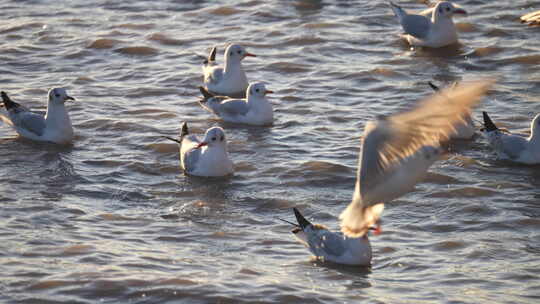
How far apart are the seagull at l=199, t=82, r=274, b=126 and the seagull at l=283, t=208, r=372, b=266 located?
3.64 meters

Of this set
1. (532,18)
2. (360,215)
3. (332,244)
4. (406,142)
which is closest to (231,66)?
(532,18)

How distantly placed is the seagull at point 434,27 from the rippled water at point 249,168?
249mm

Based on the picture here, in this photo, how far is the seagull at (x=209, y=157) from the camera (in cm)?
1074

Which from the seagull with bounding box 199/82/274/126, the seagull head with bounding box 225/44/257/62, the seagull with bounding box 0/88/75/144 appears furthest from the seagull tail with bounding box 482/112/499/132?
the seagull with bounding box 0/88/75/144

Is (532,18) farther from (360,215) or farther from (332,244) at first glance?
(360,215)

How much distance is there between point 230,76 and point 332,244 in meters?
5.51

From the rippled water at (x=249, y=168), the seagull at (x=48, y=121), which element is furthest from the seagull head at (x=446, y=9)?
the seagull at (x=48, y=121)

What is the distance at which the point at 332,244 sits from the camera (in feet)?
28.4

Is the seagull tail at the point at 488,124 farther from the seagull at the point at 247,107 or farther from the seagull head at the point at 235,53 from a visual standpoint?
the seagull head at the point at 235,53

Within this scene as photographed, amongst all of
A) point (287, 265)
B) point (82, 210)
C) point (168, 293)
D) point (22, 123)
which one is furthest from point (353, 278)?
point (22, 123)

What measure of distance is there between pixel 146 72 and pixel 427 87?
3866 millimetres

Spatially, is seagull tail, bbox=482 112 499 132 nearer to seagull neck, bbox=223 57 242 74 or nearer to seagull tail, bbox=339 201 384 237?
seagull neck, bbox=223 57 242 74

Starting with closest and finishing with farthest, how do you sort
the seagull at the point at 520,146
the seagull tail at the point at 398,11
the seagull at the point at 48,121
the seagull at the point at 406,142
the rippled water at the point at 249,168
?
Answer: the seagull at the point at 406,142 < the rippled water at the point at 249,168 < the seagull at the point at 520,146 < the seagull at the point at 48,121 < the seagull tail at the point at 398,11

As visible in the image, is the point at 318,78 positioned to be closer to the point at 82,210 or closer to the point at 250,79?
the point at 250,79
